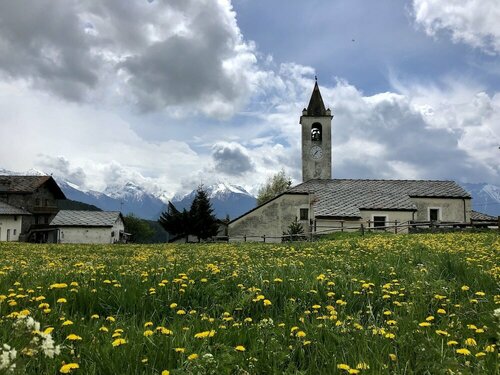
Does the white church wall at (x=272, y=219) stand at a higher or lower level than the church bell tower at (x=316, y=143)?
lower

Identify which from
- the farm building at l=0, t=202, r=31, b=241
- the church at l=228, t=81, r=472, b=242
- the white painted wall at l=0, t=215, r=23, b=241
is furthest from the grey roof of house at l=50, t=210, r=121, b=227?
the church at l=228, t=81, r=472, b=242

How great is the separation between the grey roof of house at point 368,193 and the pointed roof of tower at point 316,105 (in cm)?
1115

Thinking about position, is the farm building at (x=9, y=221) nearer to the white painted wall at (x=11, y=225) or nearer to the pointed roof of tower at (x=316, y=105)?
the white painted wall at (x=11, y=225)

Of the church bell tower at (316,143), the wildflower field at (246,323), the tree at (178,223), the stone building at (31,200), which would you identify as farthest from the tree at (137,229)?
the wildflower field at (246,323)

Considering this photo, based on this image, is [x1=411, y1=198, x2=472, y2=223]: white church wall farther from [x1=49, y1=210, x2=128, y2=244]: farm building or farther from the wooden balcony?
the wooden balcony

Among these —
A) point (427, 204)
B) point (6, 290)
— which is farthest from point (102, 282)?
point (427, 204)

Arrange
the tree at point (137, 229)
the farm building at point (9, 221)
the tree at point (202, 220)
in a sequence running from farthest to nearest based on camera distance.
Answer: the tree at point (137, 229)
the farm building at point (9, 221)
the tree at point (202, 220)

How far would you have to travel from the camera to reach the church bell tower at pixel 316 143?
191 ft

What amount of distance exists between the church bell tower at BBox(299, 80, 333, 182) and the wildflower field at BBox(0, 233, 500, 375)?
50.7m

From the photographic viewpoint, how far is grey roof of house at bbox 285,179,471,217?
45.7 metres

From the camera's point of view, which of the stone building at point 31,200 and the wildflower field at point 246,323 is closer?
the wildflower field at point 246,323

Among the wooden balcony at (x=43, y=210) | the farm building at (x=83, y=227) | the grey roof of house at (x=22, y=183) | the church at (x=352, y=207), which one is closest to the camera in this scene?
the church at (x=352, y=207)

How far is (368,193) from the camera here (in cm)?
4988

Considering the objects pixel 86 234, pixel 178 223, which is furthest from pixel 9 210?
pixel 178 223
